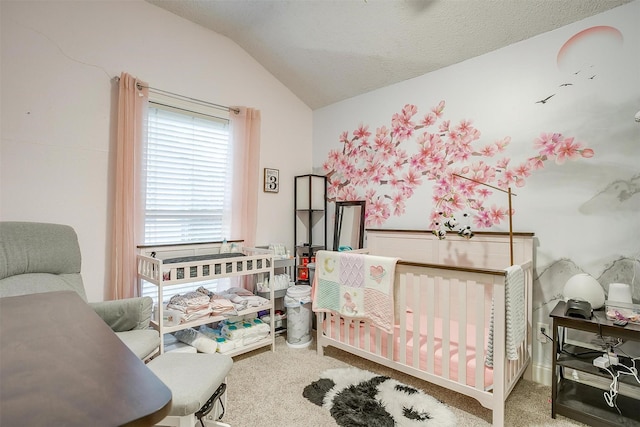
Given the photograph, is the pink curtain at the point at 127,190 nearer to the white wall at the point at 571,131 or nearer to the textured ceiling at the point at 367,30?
the textured ceiling at the point at 367,30

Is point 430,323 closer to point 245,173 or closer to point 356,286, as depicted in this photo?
point 356,286

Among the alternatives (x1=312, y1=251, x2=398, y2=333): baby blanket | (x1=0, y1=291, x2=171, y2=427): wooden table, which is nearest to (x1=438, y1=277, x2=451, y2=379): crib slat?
(x1=312, y1=251, x2=398, y2=333): baby blanket

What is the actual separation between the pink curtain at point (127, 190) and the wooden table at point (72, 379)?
55.5 inches

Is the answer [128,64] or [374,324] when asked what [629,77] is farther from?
[128,64]

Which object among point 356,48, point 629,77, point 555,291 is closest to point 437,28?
point 356,48

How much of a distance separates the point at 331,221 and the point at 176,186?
154 centimetres

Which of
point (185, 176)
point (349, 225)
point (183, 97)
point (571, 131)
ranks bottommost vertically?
point (349, 225)

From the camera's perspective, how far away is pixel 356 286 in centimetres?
213

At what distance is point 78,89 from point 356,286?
2.30m

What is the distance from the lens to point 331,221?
3.37 metres

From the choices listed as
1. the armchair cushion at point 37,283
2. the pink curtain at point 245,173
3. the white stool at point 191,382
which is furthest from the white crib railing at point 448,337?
the armchair cushion at point 37,283

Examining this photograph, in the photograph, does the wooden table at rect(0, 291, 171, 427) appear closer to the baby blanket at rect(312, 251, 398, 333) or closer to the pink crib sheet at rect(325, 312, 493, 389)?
the baby blanket at rect(312, 251, 398, 333)

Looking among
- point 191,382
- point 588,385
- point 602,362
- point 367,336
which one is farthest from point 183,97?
point 588,385

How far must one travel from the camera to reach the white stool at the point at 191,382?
3.83 ft
